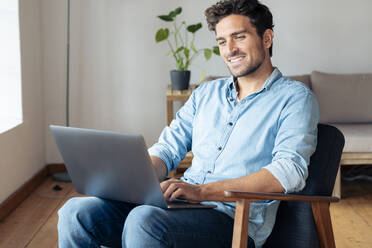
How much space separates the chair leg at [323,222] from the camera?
5.80 ft

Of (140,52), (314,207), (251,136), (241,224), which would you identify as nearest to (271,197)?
(241,224)

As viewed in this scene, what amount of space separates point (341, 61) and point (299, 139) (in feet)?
9.02

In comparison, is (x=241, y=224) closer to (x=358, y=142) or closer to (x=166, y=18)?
(x=358, y=142)

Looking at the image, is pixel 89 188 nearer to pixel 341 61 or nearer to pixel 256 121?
pixel 256 121

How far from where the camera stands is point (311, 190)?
6.01 ft

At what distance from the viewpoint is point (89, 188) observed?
180 cm

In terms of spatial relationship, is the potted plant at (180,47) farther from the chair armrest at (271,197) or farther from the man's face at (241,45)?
the chair armrest at (271,197)

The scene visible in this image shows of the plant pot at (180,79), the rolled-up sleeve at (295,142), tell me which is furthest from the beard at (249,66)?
the plant pot at (180,79)

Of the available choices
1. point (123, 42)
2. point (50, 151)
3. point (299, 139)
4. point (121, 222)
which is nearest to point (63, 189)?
point (50, 151)

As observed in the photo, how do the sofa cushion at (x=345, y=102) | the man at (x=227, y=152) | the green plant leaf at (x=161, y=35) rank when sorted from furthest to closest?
1. the sofa cushion at (x=345, y=102)
2. the green plant leaf at (x=161, y=35)
3. the man at (x=227, y=152)

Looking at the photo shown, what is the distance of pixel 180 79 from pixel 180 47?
0.95 feet

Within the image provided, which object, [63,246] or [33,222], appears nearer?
[63,246]

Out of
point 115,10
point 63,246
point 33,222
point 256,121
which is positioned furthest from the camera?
point 115,10

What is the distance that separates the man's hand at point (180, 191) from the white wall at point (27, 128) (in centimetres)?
181
